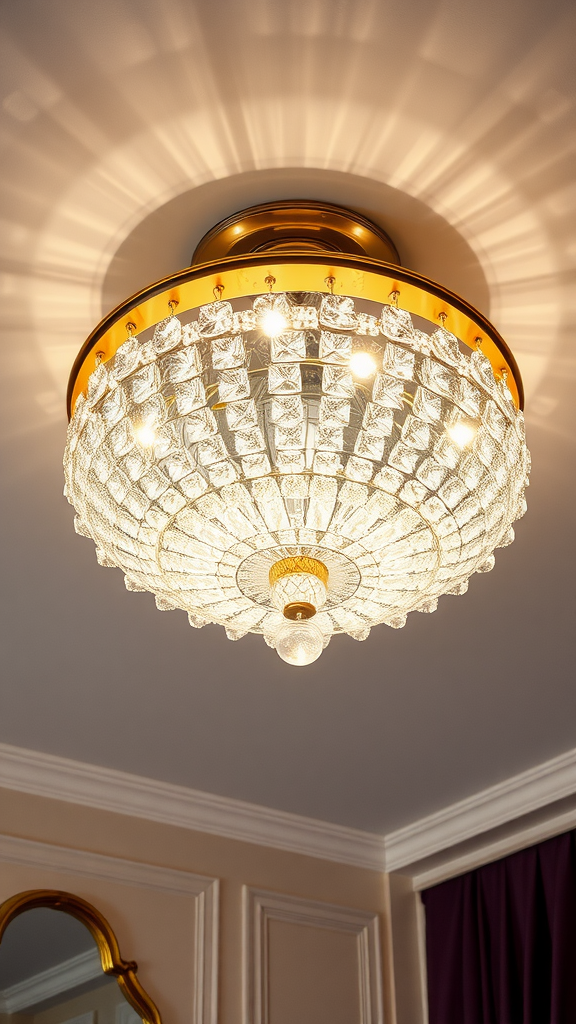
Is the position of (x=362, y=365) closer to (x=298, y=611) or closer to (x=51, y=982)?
(x=298, y=611)

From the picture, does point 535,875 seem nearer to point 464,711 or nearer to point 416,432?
point 464,711

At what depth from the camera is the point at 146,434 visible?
53.2 inches

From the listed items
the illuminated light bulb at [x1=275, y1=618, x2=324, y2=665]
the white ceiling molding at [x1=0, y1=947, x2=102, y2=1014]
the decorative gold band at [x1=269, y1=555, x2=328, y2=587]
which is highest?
the decorative gold band at [x1=269, y1=555, x2=328, y2=587]

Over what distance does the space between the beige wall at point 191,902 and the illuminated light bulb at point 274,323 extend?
2187mm

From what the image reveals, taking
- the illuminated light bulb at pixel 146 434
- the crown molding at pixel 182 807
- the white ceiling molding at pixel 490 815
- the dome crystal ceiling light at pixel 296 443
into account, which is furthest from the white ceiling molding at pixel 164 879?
the illuminated light bulb at pixel 146 434

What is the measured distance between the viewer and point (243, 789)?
11.1 feet

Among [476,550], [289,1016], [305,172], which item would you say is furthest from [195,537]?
[289,1016]

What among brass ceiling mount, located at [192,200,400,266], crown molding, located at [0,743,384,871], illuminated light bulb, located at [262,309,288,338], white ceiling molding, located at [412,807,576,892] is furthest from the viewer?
white ceiling molding, located at [412,807,576,892]

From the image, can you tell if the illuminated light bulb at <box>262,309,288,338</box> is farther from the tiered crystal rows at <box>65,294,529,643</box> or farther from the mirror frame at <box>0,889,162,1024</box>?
the mirror frame at <box>0,889,162,1024</box>

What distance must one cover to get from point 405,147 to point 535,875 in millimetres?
2643

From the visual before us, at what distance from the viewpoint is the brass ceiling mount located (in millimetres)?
1582

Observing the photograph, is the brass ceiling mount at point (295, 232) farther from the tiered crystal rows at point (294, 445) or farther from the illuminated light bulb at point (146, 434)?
the illuminated light bulb at point (146, 434)

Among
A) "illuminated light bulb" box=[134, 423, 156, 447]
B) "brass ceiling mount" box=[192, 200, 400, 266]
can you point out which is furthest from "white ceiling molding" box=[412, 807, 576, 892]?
"illuminated light bulb" box=[134, 423, 156, 447]

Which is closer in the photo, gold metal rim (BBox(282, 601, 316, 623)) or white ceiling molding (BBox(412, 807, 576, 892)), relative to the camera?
gold metal rim (BBox(282, 601, 316, 623))
